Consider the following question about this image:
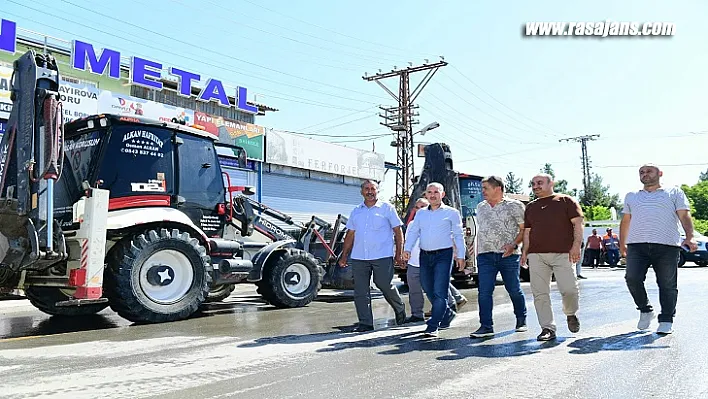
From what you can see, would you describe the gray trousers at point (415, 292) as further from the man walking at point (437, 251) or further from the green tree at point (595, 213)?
the green tree at point (595, 213)

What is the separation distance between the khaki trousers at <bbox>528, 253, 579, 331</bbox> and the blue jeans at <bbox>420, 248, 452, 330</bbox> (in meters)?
0.87

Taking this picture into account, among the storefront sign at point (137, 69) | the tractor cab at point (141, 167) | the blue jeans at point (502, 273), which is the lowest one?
the blue jeans at point (502, 273)

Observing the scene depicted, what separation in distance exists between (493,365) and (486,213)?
2212 mm

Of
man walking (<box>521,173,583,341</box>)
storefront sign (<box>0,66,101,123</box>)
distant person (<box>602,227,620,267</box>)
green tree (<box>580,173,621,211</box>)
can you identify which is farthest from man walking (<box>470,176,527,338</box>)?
green tree (<box>580,173,621,211</box>)

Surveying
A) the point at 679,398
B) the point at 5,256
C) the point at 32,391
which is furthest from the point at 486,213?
the point at 5,256

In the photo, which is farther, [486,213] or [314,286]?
[314,286]

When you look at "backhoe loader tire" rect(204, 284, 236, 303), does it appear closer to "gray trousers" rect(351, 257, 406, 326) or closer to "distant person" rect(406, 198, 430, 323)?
"distant person" rect(406, 198, 430, 323)

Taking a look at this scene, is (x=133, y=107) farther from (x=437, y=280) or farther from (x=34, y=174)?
(x=437, y=280)

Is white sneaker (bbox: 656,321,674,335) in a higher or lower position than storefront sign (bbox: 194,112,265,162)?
lower

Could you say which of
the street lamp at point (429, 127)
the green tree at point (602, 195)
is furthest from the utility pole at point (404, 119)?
the green tree at point (602, 195)

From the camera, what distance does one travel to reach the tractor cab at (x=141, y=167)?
7891mm

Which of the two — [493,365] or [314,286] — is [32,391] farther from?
[314,286]

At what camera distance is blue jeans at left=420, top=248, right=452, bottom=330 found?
21.9 ft

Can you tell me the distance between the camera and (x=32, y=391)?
169 inches
